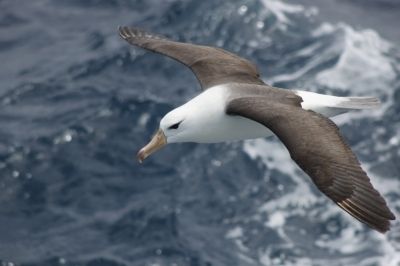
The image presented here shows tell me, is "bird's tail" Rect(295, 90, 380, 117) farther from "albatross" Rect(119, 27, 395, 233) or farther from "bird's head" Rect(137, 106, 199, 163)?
"bird's head" Rect(137, 106, 199, 163)

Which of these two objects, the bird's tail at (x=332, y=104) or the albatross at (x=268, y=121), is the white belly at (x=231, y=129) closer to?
the albatross at (x=268, y=121)

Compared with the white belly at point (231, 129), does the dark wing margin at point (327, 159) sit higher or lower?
higher

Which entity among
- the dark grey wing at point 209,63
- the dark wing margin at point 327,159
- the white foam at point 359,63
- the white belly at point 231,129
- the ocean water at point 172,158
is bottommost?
the ocean water at point 172,158

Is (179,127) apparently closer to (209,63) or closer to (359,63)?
(209,63)

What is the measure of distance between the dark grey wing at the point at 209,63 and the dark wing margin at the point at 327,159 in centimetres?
198

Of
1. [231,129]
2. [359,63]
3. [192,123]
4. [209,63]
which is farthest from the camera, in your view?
[359,63]

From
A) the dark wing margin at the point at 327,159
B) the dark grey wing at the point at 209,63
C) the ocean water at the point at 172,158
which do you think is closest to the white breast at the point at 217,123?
the dark wing margin at the point at 327,159

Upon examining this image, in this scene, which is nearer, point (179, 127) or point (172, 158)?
point (179, 127)

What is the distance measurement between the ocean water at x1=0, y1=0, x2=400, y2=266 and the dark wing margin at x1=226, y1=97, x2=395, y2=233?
5.97m

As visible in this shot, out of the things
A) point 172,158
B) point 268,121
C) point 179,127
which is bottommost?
point 172,158

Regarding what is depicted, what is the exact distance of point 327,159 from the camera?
12047mm

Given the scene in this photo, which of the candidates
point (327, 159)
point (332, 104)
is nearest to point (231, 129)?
point (332, 104)

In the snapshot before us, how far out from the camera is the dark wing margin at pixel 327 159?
37.9 ft

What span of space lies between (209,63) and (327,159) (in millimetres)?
3813
